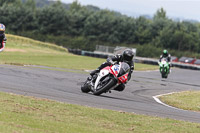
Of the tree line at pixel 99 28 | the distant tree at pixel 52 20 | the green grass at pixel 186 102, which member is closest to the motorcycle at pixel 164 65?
the green grass at pixel 186 102

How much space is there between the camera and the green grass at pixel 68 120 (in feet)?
23.7

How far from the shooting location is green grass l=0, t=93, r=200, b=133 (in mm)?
7219

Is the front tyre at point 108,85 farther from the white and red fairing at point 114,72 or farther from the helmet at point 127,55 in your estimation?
the helmet at point 127,55

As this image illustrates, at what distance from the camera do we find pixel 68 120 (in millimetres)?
8156

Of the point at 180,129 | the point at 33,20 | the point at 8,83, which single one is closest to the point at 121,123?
the point at 180,129

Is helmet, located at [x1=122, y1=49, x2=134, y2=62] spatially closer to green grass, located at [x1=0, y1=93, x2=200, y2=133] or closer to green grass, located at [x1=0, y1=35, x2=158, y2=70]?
green grass, located at [x1=0, y1=93, x2=200, y2=133]

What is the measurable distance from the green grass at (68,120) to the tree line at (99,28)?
70883 mm

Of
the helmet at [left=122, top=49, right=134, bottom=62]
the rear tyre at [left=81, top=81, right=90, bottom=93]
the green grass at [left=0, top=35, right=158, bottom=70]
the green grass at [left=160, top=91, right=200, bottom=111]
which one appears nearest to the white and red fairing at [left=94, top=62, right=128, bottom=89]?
the helmet at [left=122, top=49, right=134, bottom=62]

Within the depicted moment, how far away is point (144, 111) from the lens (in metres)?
11.1

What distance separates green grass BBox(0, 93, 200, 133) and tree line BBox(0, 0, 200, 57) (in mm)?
70883

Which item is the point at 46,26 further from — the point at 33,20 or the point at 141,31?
the point at 141,31

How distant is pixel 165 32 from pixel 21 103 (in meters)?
78.7

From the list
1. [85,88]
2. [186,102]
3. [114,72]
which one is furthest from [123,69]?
[186,102]

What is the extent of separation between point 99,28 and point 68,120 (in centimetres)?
8280
